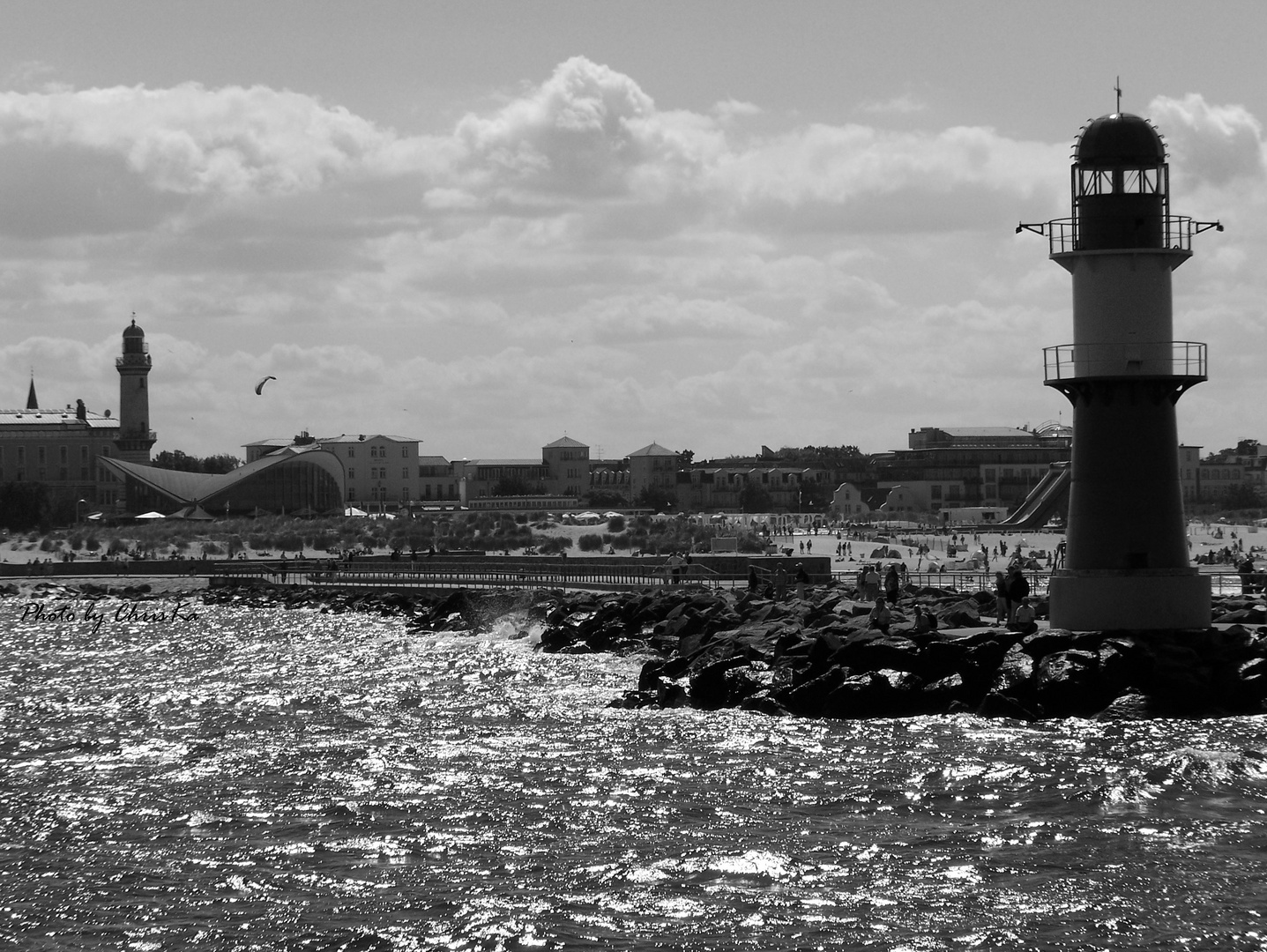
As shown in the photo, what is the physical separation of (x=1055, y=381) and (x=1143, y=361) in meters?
1.21

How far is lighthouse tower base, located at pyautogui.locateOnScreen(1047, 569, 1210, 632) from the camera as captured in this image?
75.7ft

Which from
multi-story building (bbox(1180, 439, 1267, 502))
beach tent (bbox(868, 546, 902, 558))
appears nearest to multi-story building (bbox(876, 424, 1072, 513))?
multi-story building (bbox(1180, 439, 1267, 502))

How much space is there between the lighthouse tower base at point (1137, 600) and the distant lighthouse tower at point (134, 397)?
12318cm

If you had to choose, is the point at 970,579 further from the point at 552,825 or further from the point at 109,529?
the point at 109,529

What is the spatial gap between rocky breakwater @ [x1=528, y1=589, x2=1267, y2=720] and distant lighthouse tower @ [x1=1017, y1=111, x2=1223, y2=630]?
2.15 ft

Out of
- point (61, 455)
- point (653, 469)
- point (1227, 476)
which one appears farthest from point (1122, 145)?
point (1227, 476)

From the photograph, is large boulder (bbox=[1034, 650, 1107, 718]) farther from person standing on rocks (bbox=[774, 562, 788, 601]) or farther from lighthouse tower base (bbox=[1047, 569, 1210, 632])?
person standing on rocks (bbox=[774, 562, 788, 601])

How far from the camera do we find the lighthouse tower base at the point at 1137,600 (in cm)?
2308

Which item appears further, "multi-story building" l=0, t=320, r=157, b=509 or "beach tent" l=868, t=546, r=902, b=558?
"multi-story building" l=0, t=320, r=157, b=509

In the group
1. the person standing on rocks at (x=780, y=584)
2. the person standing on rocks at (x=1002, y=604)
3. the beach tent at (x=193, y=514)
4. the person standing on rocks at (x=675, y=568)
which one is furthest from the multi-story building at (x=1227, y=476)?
the person standing on rocks at (x=1002, y=604)

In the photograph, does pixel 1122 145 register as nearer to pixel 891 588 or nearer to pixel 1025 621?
pixel 1025 621

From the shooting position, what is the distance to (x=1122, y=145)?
2362 centimetres

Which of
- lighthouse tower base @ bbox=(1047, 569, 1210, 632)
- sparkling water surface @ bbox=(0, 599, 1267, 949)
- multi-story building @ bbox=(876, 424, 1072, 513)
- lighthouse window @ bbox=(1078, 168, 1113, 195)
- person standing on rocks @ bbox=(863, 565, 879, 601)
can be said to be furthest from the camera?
multi-story building @ bbox=(876, 424, 1072, 513)

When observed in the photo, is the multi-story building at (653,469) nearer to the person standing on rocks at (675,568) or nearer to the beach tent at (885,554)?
the beach tent at (885,554)
